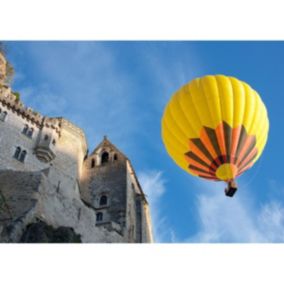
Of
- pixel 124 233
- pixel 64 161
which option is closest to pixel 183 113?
pixel 124 233

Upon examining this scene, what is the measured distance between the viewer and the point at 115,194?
106ft

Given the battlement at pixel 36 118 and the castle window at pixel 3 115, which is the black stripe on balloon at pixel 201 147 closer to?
the castle window at pixel 3 115

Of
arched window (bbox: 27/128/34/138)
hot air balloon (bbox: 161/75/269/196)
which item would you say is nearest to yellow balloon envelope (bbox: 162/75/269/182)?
hot air balloon (bbox: 161/75/269/196)

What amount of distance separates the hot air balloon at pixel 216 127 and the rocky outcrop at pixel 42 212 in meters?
7.49

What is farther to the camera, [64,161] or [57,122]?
[57,122]

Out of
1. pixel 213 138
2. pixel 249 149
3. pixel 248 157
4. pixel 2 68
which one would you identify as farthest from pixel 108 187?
pixel 213 138

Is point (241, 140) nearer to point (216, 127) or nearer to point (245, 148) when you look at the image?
point (245, 148)

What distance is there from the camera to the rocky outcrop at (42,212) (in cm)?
1780

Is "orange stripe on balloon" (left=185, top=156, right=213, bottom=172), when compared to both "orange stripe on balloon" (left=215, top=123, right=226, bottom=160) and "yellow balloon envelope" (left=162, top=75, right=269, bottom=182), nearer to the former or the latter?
"yellow balloon envelope" (left=162, top=75, right=269, bottom=182)

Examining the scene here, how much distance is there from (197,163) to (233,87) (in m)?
2.95

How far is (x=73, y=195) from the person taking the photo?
2450cm

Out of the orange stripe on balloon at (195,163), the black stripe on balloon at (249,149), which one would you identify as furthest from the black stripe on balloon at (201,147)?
the black stripe on balloon at (249,149)

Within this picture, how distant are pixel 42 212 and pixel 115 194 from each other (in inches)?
491
